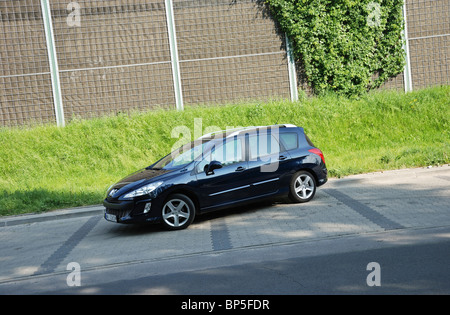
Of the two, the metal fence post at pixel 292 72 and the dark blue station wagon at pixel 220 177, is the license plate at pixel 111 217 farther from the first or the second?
the metal fence post at pixel 292 72

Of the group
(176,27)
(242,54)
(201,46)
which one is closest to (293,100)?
(242,54)

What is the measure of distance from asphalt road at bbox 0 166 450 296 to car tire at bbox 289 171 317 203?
231 millimetres

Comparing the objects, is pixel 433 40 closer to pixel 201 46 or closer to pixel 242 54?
pixel 242 54

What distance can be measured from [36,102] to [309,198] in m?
10.3

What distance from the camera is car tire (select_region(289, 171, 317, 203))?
883cm

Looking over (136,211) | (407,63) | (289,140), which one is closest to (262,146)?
(289,140)

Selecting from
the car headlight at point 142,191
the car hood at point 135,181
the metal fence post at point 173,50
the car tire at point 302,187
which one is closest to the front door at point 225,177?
the car hood at point 135,181

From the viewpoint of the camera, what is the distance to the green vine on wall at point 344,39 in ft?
50.5

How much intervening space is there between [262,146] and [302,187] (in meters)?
1.14

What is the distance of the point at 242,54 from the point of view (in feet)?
51.2

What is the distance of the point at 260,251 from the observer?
6.13 meters

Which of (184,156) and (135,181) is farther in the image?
(184,156)

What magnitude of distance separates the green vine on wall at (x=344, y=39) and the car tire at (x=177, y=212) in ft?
30.6

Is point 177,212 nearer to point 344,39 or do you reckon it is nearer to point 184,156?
point 184,156
